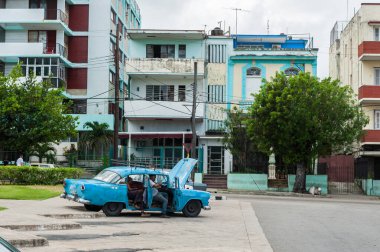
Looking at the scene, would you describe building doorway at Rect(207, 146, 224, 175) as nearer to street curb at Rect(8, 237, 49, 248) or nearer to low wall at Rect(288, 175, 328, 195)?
low wall at Rect(288, 175, 328, 195)

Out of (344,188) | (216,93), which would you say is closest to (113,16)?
(216,93)

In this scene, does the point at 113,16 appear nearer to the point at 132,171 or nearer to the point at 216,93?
the point at 216,93

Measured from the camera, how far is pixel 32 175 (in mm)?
32500

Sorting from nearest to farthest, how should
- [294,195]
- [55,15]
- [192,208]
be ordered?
[192,208]
[294,195]
[55,15]

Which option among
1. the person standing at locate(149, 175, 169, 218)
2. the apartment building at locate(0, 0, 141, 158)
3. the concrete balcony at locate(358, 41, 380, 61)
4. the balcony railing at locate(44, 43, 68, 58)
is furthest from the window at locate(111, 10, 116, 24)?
the person standing at locate(149, 175, 169, 218)

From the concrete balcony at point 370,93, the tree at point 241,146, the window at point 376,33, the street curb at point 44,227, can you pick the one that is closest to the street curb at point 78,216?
the street curb at point 44,227

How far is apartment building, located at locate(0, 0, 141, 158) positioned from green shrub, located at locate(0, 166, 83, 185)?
67.7ft

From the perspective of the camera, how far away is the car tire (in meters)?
21.6

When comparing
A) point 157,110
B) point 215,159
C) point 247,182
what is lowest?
point 247,182

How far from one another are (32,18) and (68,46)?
4.03m

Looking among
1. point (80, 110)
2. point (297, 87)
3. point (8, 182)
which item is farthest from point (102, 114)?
point (8, 182)

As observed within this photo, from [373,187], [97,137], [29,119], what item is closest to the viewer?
[29,119]

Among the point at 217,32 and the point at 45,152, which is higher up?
the point at 217,32

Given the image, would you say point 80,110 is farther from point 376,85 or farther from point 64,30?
point 376,85
